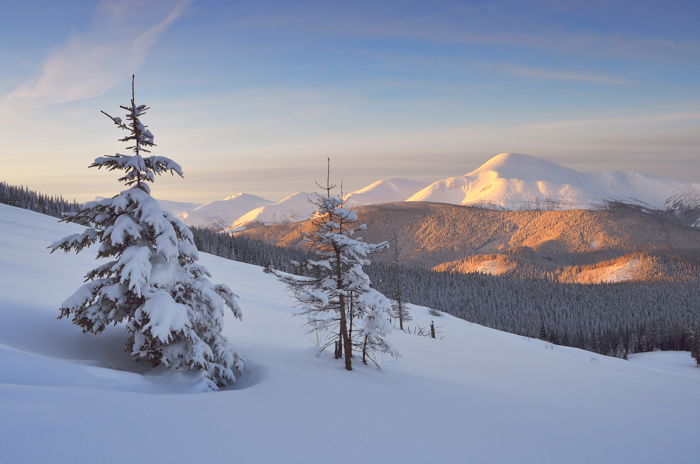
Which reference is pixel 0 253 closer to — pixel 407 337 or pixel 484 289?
pixel 407 337

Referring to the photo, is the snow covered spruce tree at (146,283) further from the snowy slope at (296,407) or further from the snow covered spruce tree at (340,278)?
the snow covered spruce tree at (340,278)

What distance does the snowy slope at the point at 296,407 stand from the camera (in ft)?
19.0

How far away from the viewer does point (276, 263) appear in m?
101

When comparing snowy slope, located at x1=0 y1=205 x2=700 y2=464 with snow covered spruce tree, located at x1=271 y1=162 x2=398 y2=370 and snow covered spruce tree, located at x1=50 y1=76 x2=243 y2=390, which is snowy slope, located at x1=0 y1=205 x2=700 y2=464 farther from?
snow covered spruce tree, located at x1=271 y1=162 x2=398 y2=370

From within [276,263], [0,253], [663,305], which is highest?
[0,253]

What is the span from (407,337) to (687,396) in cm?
1409

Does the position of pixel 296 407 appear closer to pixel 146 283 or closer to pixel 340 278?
pixel 146 283

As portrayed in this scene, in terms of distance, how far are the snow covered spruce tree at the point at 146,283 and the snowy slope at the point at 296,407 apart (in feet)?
2.48

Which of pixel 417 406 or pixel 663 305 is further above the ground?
pixel 417 406

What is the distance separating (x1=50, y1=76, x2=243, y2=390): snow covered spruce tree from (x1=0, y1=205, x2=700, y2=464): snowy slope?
0.76 m

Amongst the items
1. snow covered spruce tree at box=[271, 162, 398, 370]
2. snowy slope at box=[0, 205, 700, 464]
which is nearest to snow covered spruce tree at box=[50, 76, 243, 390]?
snowy slope at box=[0, 205, 700, 464]

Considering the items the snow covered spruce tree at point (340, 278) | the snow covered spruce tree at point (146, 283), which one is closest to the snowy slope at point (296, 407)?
the snow covered spruce tree at point (146, 283)

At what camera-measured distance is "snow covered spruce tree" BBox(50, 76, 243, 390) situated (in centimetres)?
926

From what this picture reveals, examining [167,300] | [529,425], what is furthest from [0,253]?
[529,425]
